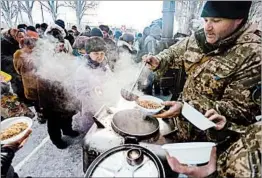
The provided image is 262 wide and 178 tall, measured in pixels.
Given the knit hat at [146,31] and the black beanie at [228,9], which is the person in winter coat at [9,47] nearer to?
the knit hat at [146,31]

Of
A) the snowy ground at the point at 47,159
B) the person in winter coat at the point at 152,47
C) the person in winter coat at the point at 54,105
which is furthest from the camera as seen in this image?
the person in winter coat at the point at 152,47

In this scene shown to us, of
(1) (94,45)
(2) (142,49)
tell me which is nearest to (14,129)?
(1) (94,45)

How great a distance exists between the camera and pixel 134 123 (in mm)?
1813

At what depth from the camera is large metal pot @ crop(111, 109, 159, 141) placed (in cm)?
162

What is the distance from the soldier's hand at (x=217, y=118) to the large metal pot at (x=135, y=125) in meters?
0.53

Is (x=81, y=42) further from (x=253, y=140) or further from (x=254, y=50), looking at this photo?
(x=253, y=140)

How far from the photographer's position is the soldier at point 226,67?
1.35 m

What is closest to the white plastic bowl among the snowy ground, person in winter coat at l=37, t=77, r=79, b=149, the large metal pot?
the large metal pot

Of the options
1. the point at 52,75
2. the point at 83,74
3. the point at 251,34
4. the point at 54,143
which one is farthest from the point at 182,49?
the point at 54,143

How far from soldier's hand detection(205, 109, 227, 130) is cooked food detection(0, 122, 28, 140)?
133 centimetres

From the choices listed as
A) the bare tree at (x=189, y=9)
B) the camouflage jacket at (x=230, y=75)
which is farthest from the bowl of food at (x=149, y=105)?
the bare tree at (x=189, y=9)

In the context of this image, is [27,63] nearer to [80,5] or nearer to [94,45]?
[94,45]

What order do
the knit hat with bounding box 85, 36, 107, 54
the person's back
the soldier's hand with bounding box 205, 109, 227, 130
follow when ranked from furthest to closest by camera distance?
1. the person's back
2. the knit hat with bounding box 85, 36, 107, 54
3. the soldier's hand with bounding box 205, 109, 227, 130

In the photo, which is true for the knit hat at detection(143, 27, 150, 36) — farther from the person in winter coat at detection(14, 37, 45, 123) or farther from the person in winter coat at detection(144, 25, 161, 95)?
the person in winter coat at detection(14, 37, 45, 123)
